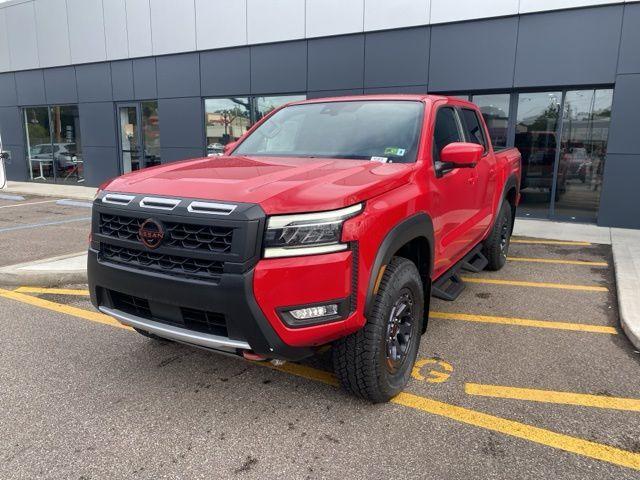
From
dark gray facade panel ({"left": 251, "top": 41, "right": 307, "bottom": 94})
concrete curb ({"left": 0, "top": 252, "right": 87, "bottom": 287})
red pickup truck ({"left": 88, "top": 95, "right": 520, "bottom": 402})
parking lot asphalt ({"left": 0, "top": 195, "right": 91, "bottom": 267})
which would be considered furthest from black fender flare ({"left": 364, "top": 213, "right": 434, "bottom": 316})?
dark gray facade panel ({"left": 251, "top": 41, "right": 307, "bottom": 94})

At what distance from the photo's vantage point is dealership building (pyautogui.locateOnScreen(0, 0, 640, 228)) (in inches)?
366

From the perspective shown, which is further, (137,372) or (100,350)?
(100,350)

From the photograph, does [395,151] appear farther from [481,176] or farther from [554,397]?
[554,397]

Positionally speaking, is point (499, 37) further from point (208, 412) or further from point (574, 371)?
point (208, 412)

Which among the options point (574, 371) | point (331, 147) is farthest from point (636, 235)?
point (331, 147)

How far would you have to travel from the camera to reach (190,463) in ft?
8.59

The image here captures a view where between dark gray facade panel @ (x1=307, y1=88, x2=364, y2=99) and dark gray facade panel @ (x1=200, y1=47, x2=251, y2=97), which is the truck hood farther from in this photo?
dark gray facade panel @ (x1=200, y1=47, x2=251, y2=97)

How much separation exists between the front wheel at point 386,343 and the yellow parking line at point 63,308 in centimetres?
238

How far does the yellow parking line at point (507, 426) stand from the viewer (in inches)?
106

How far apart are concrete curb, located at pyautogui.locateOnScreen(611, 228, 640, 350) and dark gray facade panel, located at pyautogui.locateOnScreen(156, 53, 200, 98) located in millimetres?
10815

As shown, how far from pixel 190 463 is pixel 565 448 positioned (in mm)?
2024

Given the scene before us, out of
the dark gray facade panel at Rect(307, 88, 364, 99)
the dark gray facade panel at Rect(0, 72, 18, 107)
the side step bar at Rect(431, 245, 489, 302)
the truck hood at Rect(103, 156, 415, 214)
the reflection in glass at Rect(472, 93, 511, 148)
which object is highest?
the dark gray facade panel at Rect(0, 72, 18, 107)

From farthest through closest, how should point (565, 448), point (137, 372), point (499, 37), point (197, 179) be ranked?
point (499, 37), point (137, 372), point (197, 179), point (565, 448)

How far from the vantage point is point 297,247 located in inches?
101
